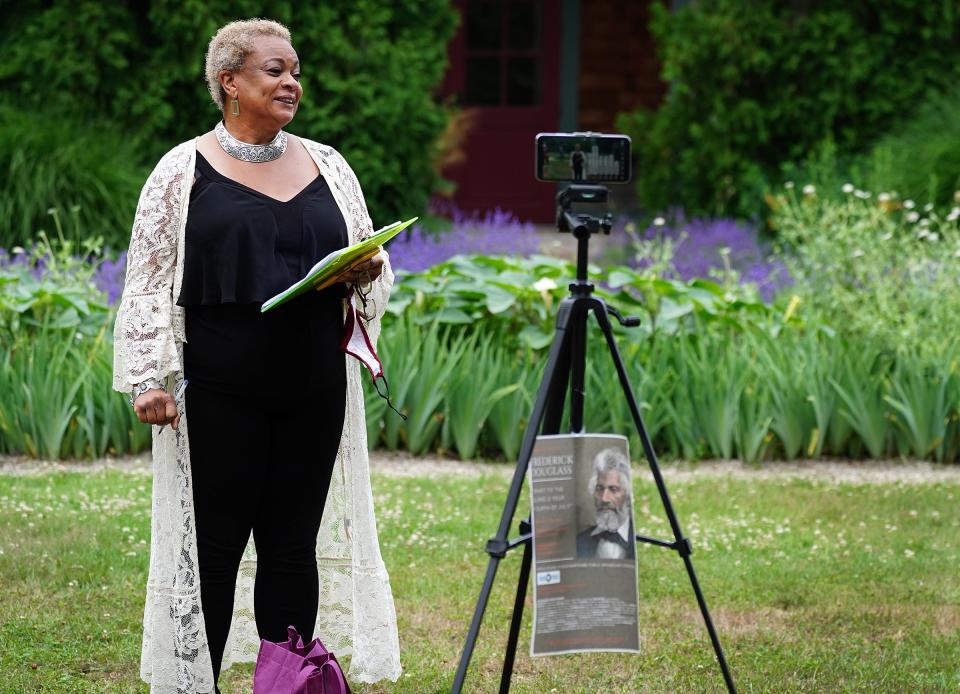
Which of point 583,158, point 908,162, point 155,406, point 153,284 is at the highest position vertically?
point 583,158

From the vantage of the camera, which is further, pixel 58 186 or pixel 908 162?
pixel 908 162

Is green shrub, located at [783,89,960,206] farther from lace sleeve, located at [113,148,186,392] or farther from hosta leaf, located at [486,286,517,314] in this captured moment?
lace sleeve, located at [113,148,186,392]

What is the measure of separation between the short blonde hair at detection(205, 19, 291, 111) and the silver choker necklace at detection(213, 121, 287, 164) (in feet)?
0.23

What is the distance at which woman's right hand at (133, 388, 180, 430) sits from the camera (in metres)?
3.00

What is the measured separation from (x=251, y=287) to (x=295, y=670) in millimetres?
892

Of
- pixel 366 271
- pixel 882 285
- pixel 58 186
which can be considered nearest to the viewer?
pixel 366 271

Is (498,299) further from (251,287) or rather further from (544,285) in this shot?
(251,287)

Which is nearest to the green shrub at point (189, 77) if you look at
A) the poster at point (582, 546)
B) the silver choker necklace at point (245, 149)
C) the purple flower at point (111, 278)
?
the purple flower at point (111, 278)

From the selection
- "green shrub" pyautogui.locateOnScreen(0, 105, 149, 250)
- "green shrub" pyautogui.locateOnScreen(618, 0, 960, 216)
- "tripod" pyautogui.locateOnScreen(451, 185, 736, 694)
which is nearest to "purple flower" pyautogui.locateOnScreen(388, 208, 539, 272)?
"green shrub" pyautogui.locateOnScreen(0, 105, 149, 250)

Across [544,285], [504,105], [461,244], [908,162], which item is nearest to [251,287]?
[544,285]

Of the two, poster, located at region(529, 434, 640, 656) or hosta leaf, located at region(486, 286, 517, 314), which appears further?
hosta leaf, located at region(486, 286, 517, 314)

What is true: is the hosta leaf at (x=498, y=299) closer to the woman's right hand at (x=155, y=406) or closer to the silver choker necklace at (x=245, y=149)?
the silver choker necklace at (x=245, y=149)

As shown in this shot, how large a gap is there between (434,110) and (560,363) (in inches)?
272

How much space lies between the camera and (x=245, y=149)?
10.1 ft
